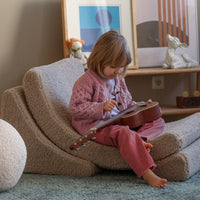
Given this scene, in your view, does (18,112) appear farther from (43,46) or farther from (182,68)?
(182,68)

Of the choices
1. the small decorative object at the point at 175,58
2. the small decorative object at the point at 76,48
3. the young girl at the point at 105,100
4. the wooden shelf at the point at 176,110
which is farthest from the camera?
the small decorative object at the point at 175,58

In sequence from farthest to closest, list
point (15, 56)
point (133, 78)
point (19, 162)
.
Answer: point (133, 78) < point (15, 56) < point (19, 162)

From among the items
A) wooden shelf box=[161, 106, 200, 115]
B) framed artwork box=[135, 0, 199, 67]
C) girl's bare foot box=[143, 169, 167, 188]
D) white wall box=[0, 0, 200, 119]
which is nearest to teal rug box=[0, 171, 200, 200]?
girl's bare foot box=[143, 169, 167, 188]

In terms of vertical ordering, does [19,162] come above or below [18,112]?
below

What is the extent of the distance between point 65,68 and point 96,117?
452 mm

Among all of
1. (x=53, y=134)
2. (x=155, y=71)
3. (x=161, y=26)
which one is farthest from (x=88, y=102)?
(x=161, y=26)

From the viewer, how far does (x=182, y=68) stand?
286 centimetres

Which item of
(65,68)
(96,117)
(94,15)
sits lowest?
(96,117)

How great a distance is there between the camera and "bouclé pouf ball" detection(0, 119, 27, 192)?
1.47 metres

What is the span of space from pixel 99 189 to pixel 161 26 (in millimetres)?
1800

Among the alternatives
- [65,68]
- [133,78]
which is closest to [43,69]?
[65,68]

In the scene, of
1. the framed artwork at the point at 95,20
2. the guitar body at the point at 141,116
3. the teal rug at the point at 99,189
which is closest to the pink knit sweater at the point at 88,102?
the guitar body at the point at 141,116

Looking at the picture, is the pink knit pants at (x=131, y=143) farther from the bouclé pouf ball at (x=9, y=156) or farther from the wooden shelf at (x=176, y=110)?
the wooden shelf at (x=176, y=110)

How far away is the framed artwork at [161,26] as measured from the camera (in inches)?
117
